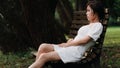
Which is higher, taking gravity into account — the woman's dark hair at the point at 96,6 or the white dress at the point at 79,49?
the woman's dark hair at the point at 96,6

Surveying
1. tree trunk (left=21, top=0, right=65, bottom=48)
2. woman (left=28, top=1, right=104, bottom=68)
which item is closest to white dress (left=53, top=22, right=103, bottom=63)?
woman (left=28, top=1, right=104, bottom=68)

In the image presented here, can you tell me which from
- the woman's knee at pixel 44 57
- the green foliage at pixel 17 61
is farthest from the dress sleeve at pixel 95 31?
the green foliage at pixel 17 61

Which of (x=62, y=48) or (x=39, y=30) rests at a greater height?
(x=62, y=48)

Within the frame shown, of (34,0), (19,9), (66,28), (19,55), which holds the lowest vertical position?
(66,28)

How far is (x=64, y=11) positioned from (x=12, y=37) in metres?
9.62

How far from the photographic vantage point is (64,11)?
22812mm

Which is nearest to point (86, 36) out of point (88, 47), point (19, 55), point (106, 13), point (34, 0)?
point (88, 47)

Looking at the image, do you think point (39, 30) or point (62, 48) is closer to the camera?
point (62, 48)

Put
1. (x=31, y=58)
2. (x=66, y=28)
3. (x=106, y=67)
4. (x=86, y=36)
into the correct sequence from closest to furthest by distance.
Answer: (x=86, y=36) → (x=106, y=67) → (x=31, y=58) → (x=66, y=28)

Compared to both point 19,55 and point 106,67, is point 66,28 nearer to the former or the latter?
point 19,55

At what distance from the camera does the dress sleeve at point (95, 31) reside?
6.05 m

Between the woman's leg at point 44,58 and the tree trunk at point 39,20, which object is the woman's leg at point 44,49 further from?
the tree trunk at point 39,20

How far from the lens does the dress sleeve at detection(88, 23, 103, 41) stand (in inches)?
238

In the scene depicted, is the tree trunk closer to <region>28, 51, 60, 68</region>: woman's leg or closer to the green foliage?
the green foliage
